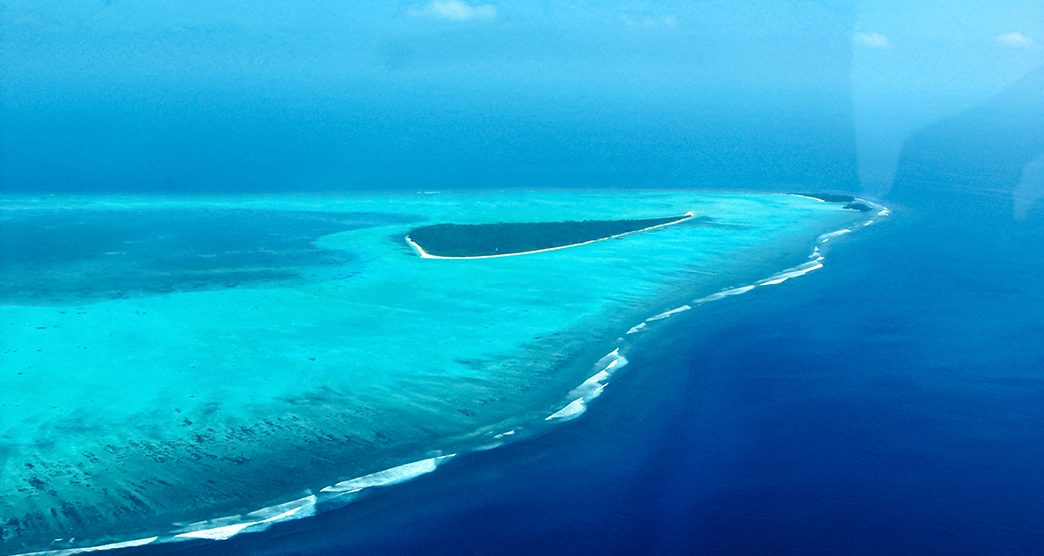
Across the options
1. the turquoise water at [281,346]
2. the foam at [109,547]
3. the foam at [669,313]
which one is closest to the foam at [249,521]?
the turquoise water at [281,346]

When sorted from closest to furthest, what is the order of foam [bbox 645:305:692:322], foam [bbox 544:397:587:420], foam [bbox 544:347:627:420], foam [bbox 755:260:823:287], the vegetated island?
1. foam [bbox 544:397:587:420]
2. foam [bbox 544:347:627:420]
3. foam [bbox 645:305:692:322]
4. foam [bbox 755:260:823:287]
5. the vegetated island

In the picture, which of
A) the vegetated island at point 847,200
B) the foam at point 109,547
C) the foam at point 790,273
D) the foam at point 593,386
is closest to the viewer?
the foam at point 109,547

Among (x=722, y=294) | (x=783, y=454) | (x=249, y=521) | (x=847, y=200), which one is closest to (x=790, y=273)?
(x=722, y=294)

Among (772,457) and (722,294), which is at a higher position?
(722,294)

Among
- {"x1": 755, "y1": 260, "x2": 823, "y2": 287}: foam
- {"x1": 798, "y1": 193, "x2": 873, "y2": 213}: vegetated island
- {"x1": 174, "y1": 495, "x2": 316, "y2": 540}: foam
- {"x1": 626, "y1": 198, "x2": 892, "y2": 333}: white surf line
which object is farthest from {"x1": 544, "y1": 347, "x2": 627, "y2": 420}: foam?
{"x1": 798, "y1": 193, "x2": 873, "y2": 213}: vegetated island

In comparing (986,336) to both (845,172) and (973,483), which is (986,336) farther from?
(845,172)

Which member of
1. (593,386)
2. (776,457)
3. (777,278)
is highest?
(777,278)

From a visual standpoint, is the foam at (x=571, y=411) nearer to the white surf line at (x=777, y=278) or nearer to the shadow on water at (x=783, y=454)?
the shadow on water at (x=783, y=454)

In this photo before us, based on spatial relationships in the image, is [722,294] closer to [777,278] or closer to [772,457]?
[777,278]

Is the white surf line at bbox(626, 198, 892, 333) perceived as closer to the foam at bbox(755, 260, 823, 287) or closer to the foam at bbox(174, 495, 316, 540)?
the foam at bbox(755, 260, 823, 287)
